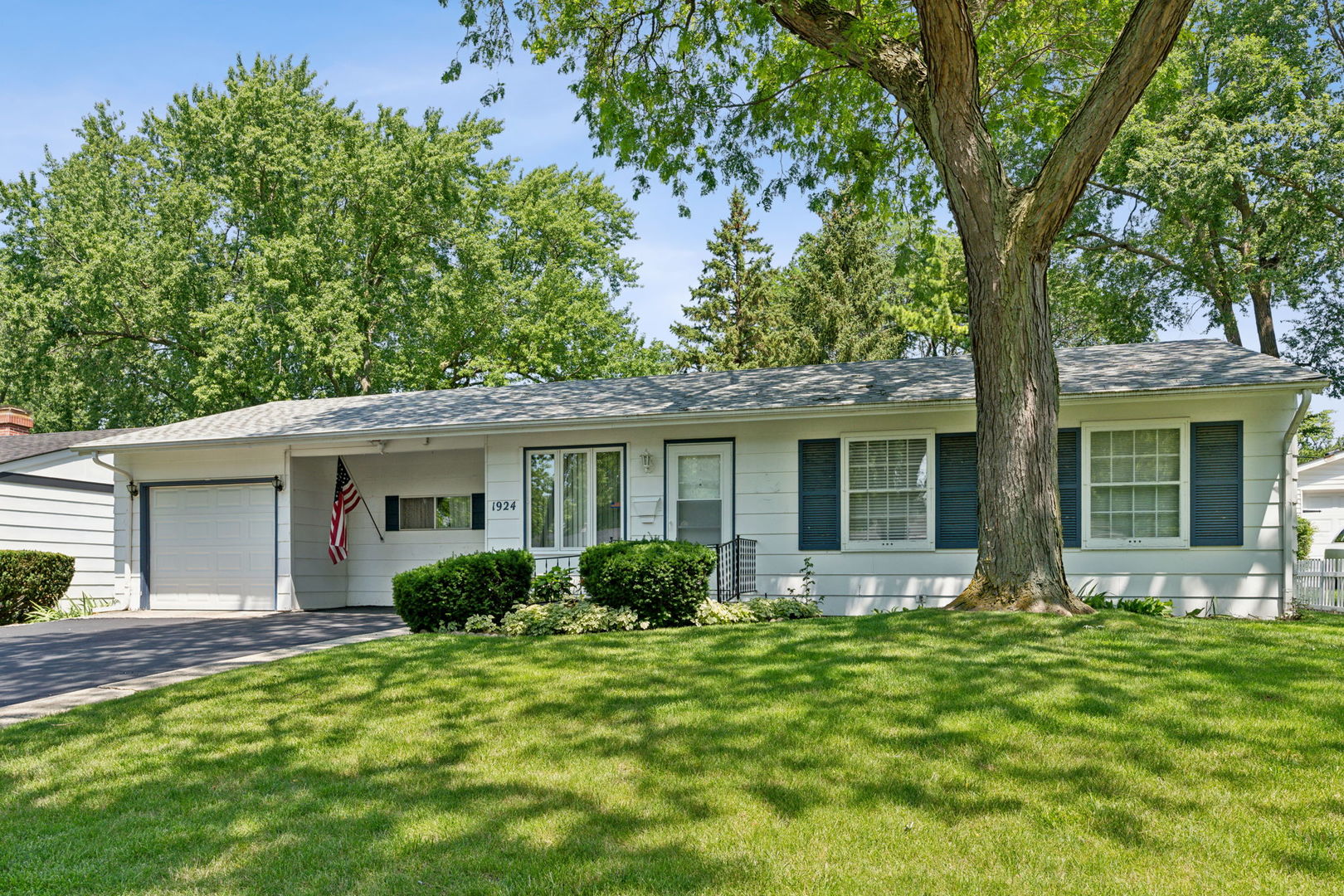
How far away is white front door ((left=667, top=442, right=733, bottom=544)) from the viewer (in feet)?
42.2

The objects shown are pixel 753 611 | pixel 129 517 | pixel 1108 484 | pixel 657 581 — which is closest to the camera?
pixel 657 581

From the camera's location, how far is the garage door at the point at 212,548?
15.1 meters

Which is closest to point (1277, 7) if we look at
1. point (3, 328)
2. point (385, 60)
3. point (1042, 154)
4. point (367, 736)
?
point (1042, 154)

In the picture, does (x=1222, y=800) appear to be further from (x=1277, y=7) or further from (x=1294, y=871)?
(x=1277, y=7)

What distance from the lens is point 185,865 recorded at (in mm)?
4078

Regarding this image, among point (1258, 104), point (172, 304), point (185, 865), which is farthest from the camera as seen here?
point (172, 304)

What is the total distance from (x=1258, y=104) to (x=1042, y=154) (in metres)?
4.47

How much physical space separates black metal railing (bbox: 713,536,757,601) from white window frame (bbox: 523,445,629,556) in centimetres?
170

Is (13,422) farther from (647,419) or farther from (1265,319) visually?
(1265,319)

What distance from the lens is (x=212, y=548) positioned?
15344 mm

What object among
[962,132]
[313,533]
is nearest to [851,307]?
[313,533]

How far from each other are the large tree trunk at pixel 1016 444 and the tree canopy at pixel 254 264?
17786 millimetres

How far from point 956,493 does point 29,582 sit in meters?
14.0

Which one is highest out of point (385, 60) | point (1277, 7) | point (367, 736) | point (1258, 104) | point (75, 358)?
point (1277, 7)
